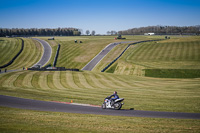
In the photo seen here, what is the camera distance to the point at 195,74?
56.0 m

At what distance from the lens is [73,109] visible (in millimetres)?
21578

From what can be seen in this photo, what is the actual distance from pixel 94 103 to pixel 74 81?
20.9m

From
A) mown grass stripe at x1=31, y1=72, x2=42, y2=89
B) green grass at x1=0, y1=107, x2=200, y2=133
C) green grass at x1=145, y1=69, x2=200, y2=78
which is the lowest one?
green grass at x1=145, y1=69, x2=200, y2=78

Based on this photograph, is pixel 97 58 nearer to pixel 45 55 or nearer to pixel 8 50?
pixel 45 55

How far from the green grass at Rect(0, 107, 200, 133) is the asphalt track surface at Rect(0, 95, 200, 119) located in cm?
208

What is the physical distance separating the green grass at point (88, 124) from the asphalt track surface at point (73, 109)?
2082 mm

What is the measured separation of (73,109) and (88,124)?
653cm

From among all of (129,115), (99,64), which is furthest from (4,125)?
(99,64)

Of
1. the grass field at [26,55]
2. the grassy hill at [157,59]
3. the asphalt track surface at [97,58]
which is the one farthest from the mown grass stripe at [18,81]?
the grass field at [26,55]

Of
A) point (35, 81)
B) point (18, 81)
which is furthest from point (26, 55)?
point (35, 81)

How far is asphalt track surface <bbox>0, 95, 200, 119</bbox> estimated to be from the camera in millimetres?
18828

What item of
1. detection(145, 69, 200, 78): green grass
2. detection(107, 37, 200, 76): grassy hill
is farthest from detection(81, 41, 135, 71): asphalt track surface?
detection(145, 69, 200, 78): green grass

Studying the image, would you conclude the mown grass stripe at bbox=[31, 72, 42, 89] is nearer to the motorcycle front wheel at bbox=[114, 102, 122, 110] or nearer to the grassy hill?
the motorcycle front wheel at bbox=[114, 102, 122, 110]

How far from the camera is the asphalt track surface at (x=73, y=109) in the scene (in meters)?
18.8
